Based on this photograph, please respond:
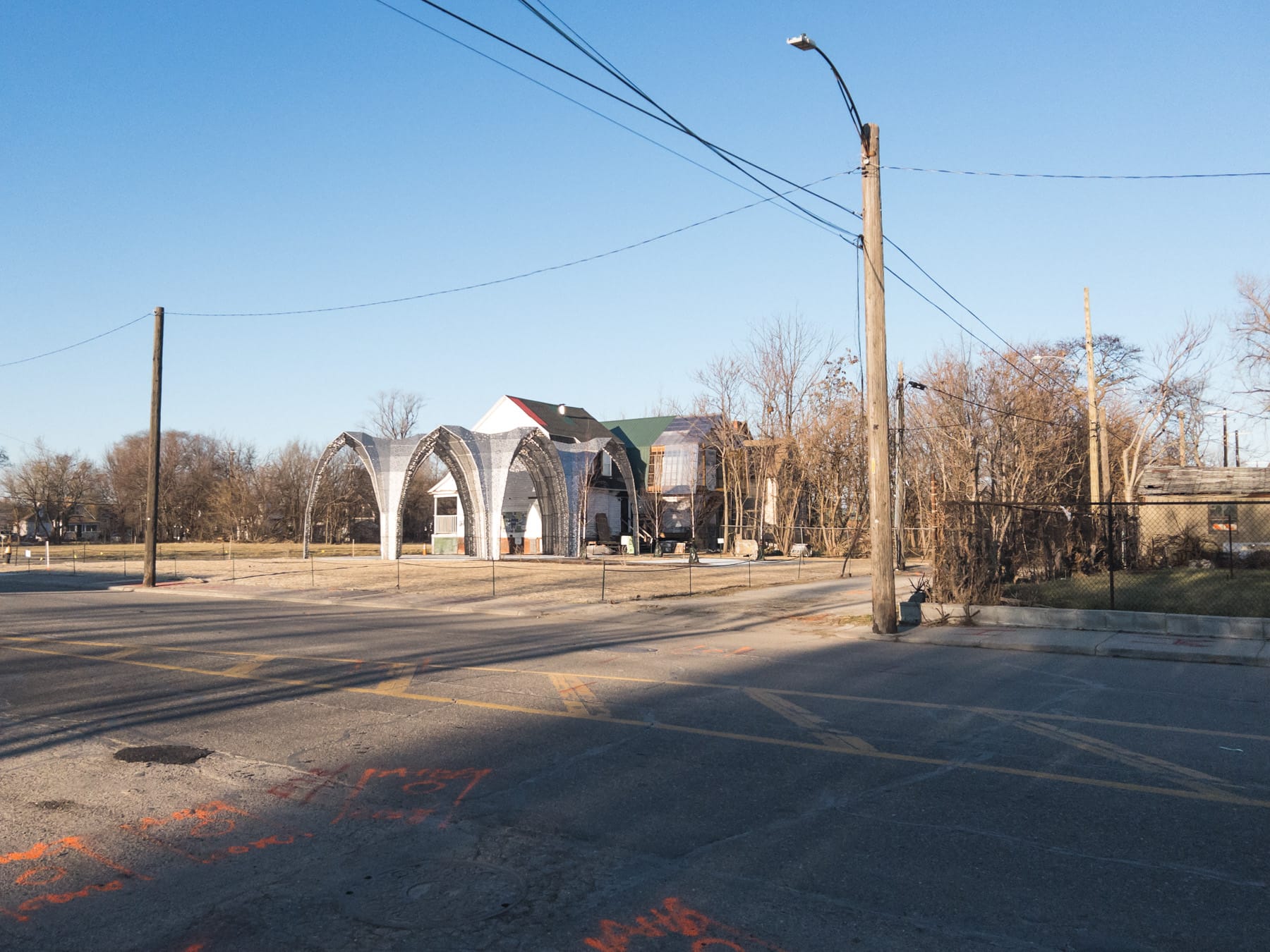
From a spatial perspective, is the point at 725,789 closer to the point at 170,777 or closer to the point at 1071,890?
the point at 1071,890

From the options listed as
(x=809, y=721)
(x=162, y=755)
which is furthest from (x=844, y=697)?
(x=162, y=755)

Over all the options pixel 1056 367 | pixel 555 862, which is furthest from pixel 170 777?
pixel 1056 367

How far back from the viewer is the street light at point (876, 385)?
15.0 meters

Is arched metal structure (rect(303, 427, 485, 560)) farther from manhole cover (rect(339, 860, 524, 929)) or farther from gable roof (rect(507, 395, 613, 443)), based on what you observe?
manhole cover (rect(339, 860, 524, 929))

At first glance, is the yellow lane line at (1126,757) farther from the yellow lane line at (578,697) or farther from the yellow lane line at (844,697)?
the yellow lane line at (578,697)

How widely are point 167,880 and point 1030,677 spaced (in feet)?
30.7

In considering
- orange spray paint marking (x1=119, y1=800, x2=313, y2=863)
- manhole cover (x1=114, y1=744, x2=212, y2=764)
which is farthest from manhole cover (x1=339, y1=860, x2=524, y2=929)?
manhole cover (x1=114, y1=744, x2=212, y2=764)

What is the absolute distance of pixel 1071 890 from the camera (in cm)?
452

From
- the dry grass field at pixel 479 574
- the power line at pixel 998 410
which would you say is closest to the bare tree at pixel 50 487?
the dry grass field at pixel 479 574

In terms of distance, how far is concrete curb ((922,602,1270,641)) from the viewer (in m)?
13.7

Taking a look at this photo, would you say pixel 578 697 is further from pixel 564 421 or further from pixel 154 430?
pixel 564 421

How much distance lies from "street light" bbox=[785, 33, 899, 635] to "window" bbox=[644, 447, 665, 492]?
38.9 metres

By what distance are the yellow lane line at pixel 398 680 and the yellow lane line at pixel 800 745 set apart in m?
0.13

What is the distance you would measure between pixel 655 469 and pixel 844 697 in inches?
1799
